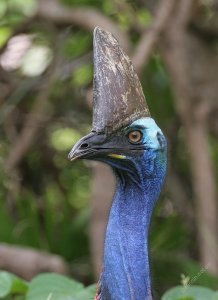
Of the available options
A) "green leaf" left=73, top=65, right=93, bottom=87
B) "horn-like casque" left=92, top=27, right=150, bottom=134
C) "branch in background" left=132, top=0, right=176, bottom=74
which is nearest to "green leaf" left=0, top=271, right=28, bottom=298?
"horn-like casque" left=92, top=27, right=150, bottom=134

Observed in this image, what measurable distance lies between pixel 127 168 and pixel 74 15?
252 cm

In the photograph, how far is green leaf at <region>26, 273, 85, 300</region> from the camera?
3.66 m

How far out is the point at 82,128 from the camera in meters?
6.16

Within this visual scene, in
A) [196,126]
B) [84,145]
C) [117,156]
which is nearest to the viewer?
[84,145]

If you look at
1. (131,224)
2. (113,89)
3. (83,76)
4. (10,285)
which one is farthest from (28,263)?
(113,89)

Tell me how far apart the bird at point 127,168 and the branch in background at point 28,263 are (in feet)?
5.83

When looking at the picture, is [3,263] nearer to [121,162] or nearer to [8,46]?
[8,46]

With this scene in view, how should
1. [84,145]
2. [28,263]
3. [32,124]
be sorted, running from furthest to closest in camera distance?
[32,124], [28,263], [84,145]

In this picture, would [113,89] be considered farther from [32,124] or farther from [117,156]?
[32,124]

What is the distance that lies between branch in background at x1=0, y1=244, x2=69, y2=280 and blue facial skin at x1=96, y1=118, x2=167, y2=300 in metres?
1.80

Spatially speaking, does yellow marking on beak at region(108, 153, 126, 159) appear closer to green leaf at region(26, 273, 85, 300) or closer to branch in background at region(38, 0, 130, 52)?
green leaf at region(26, 273, 85, 300)

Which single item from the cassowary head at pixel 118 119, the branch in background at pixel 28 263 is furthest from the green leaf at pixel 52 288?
the branch in background at pixel 28 263

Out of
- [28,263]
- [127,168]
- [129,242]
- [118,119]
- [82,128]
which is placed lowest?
[28,263]

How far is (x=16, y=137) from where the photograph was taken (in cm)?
606
